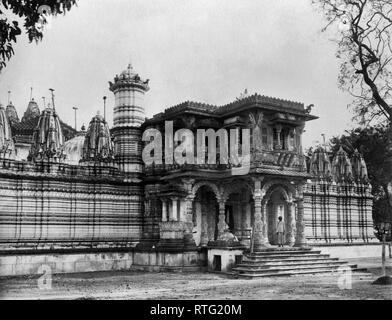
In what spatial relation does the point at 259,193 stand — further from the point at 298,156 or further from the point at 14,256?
the point at 14,256

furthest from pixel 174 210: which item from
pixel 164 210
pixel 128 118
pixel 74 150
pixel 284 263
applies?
Result: pixel 74 150

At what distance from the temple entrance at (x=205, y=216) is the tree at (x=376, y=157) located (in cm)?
1752

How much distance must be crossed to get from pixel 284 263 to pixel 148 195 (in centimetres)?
824

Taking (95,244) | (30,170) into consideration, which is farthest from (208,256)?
(30,170)

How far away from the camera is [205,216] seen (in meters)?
28.2

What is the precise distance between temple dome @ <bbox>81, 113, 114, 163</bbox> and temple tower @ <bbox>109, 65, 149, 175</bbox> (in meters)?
0.78

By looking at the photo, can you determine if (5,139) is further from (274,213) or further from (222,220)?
(274,213)

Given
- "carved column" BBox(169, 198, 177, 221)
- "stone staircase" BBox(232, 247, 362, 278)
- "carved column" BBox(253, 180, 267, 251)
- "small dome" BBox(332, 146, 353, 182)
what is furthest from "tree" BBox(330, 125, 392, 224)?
"carved column" BBox(169, 198, 177, 221)

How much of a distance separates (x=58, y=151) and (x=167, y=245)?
690cm

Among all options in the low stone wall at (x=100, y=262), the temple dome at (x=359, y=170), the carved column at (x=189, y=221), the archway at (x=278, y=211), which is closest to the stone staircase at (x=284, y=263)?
the archway at (x=278, y=211)

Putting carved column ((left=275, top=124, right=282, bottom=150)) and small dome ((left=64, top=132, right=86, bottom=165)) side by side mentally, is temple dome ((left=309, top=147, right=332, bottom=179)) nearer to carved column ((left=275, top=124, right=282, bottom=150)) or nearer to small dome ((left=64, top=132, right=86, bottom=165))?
carved column ((left=275, top=124, right=282, bottom=150))

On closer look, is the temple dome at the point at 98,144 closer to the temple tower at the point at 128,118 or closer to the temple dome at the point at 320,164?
the temple tower at the point at 128,118

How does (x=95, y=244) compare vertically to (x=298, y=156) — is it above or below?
below

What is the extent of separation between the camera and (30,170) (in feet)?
82.1
